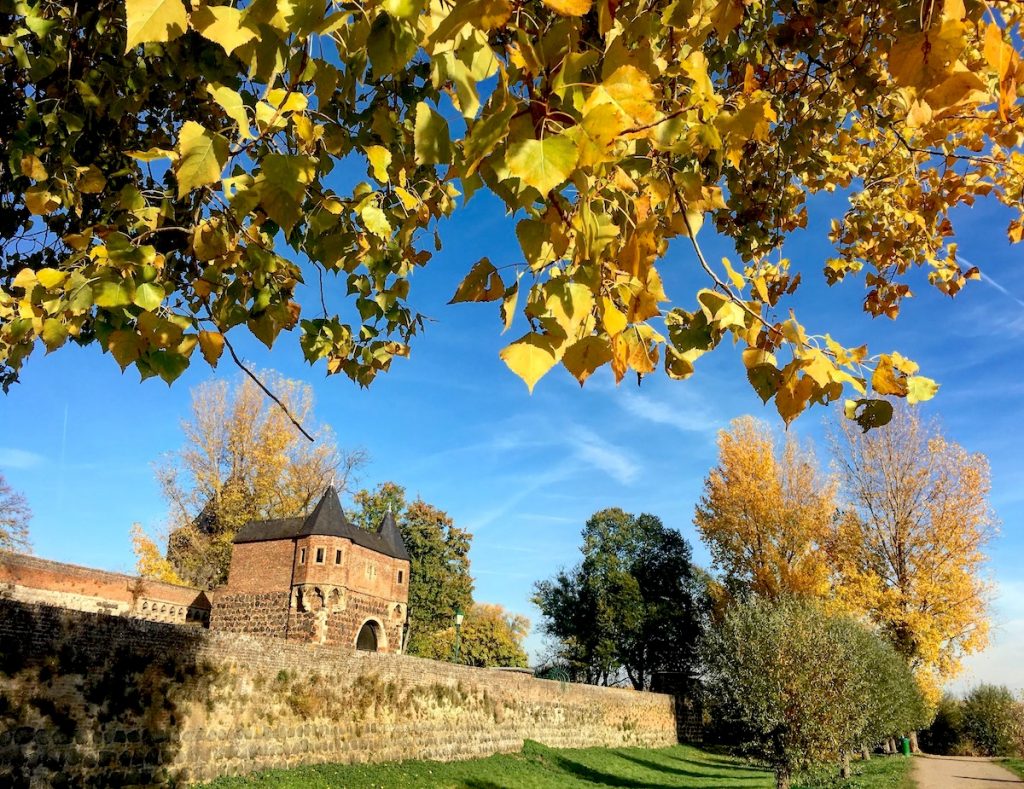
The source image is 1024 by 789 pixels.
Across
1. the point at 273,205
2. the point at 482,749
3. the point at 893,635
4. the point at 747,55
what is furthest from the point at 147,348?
the point at 893,635

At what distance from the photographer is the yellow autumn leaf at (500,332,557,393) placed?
138cm

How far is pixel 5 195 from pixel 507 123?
17.5ft

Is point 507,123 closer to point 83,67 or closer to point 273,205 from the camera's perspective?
point 273,205

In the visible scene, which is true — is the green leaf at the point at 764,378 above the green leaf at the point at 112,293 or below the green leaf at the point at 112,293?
below

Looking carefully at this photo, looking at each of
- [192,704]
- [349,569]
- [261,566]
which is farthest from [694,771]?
[192,704]

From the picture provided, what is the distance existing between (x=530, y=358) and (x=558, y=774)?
1940 centimetres

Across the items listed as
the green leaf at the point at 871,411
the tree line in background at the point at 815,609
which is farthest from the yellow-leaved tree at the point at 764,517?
the green leaf at the point at 871,411

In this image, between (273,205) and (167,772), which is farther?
(167,772)

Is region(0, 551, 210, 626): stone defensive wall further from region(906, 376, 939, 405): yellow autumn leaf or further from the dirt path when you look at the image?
the dirt path

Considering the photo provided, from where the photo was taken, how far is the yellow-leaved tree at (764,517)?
27.6 meters

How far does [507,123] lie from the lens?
1230mm

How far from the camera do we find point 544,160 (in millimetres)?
1146

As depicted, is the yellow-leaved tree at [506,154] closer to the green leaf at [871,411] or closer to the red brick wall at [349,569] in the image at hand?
the green leaf at [871,411]

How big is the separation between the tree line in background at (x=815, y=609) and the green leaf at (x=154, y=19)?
17499 mm
